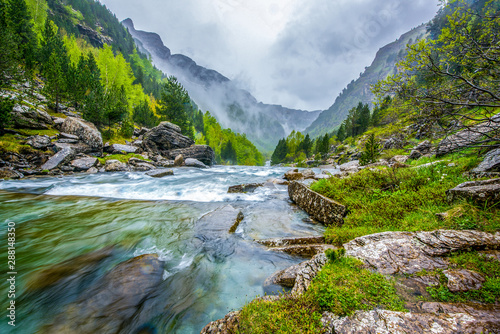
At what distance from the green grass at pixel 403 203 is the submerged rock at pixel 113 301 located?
4.78 metres

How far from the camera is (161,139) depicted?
96.3ft

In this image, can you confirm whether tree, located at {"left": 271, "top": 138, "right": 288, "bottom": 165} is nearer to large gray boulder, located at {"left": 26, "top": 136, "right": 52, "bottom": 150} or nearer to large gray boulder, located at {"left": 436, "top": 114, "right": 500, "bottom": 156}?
large gray boulder, located at {"left": 26, "top": 136, "right": 52, "bottom": 150}

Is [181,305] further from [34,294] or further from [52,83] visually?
[52,83]

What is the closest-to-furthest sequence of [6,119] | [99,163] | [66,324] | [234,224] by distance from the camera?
[66,324] → [234,224] → [6,119] → [99,163]

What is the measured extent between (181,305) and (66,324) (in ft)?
5.93

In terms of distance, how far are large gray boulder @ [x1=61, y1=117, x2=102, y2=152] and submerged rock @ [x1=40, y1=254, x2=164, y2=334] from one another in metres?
20.7

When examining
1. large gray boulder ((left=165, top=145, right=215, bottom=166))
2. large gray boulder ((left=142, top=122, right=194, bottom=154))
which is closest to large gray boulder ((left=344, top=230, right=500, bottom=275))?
large gray boulder ((left=165, top=145, right=215, bottom=166))

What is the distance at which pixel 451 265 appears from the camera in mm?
2688

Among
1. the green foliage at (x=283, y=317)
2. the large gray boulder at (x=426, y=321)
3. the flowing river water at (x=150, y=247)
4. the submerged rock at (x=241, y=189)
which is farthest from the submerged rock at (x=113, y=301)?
the submerged rock at (x=241, y=189)

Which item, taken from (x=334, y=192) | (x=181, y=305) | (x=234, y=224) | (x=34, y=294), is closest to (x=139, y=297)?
(x=181, y=305)

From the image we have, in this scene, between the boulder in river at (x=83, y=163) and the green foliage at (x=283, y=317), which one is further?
the boulder in river at (x=83, y=163)

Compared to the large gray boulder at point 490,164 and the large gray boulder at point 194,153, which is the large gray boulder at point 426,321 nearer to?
the large gray boulder at point 490,164

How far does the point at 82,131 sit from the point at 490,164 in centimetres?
2893

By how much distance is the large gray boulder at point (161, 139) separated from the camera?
28.8 metres
